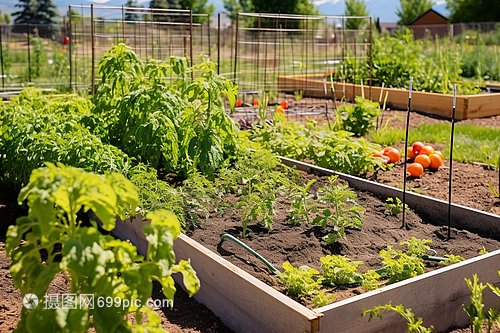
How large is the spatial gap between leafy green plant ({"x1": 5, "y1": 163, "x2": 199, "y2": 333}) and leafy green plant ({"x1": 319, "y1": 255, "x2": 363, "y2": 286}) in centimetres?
110

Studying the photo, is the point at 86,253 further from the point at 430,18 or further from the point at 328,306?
the point at 430,18

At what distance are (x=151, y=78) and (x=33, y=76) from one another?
11079 millimetres

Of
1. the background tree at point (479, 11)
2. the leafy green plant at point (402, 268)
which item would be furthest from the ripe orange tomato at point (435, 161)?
the background tree at point (479, 11)

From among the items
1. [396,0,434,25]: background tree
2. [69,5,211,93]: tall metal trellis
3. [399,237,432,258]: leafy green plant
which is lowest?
[399,237,432,258]: leafy green plant

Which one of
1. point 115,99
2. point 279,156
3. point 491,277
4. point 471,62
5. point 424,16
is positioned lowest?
point 491,277

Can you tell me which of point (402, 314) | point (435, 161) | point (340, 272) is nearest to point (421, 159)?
point (435, 161)

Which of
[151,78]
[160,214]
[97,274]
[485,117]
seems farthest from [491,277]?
[485,117]

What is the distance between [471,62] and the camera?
14.1 meters

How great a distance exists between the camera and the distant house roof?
2201 inches

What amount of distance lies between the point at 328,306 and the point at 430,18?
61653mm

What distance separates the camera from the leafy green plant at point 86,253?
4.75 feet

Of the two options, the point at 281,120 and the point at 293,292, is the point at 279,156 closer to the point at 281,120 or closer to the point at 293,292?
the point at 281,120

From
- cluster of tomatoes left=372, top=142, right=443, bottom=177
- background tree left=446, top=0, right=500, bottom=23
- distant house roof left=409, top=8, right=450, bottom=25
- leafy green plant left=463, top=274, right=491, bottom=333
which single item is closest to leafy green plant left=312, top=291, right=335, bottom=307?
leafy green plant left=463, top=274, right=491, bottom=333

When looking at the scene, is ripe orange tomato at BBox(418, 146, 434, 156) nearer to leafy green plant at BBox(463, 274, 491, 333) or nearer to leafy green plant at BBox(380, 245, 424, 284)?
leafy green plant at BBox(380, 245, 424, 284)
